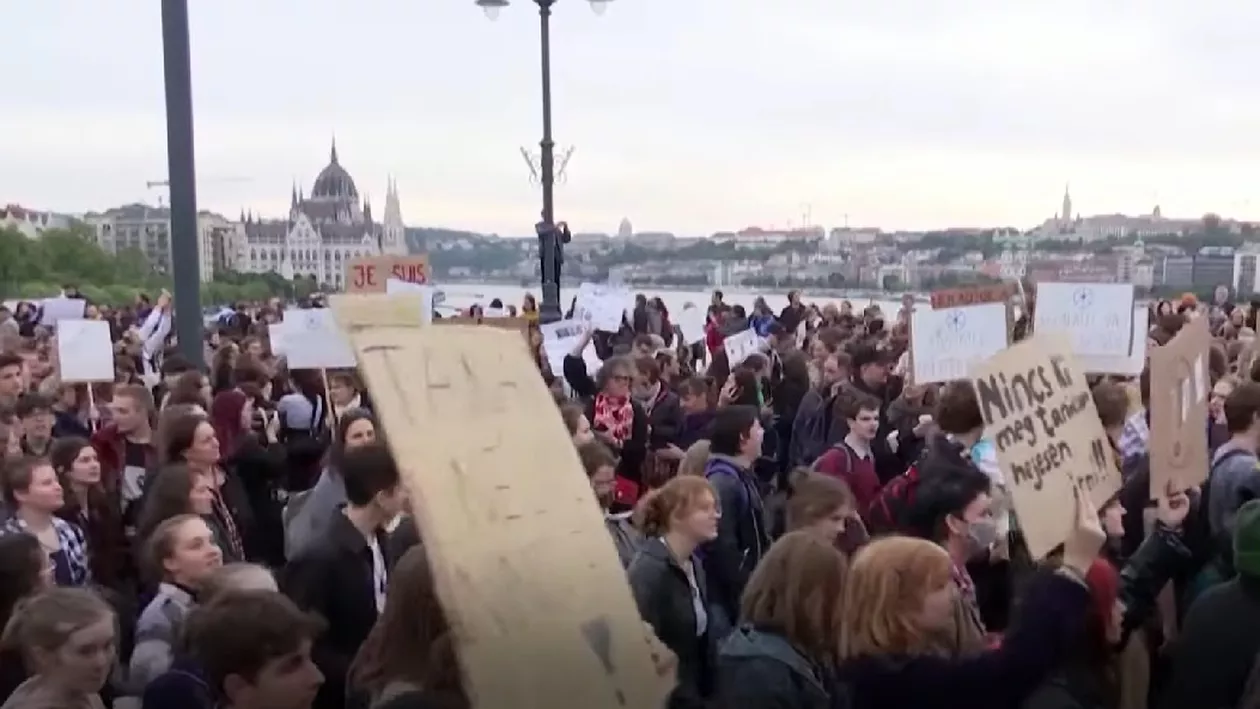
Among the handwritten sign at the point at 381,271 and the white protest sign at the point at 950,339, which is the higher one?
the handwritten sign at the point at 381,271

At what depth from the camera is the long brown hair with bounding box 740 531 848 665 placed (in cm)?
381

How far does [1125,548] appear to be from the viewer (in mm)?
5984

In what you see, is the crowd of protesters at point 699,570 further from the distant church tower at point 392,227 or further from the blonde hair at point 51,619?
the distant church tower at point 392,227

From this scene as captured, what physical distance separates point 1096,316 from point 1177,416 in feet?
16.0

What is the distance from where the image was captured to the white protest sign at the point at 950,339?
8961mm

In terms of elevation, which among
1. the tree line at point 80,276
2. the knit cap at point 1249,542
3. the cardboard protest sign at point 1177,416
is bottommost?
the tree line at point 80,276

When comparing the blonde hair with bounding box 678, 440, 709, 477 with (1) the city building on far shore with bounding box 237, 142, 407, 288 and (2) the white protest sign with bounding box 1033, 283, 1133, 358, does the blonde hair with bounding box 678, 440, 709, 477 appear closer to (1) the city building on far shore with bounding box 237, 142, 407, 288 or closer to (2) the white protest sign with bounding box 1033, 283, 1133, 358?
(2) the white protest sign with bounding box 1033, 283, 1133, 358

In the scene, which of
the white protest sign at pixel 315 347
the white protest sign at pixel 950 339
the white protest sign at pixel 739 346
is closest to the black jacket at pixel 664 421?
the white protest sign at pixel 950 339

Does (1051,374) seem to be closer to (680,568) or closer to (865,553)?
(865,553)

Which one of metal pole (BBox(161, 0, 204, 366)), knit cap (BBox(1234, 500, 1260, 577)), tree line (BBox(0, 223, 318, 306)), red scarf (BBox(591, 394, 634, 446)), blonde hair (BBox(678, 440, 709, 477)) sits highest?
metal pole (BBox(161, 0, 204, 366))

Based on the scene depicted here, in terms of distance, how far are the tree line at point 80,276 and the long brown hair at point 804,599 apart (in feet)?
164

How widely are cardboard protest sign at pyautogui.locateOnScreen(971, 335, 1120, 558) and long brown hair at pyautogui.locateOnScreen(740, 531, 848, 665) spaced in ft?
1.74

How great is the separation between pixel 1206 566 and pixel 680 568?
1971 mm

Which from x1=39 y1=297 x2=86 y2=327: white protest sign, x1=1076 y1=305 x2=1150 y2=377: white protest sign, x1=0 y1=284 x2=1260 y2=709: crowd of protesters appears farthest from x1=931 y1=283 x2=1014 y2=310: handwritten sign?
x1=39 y1=297 x2=86 y2=327: white protest sign
